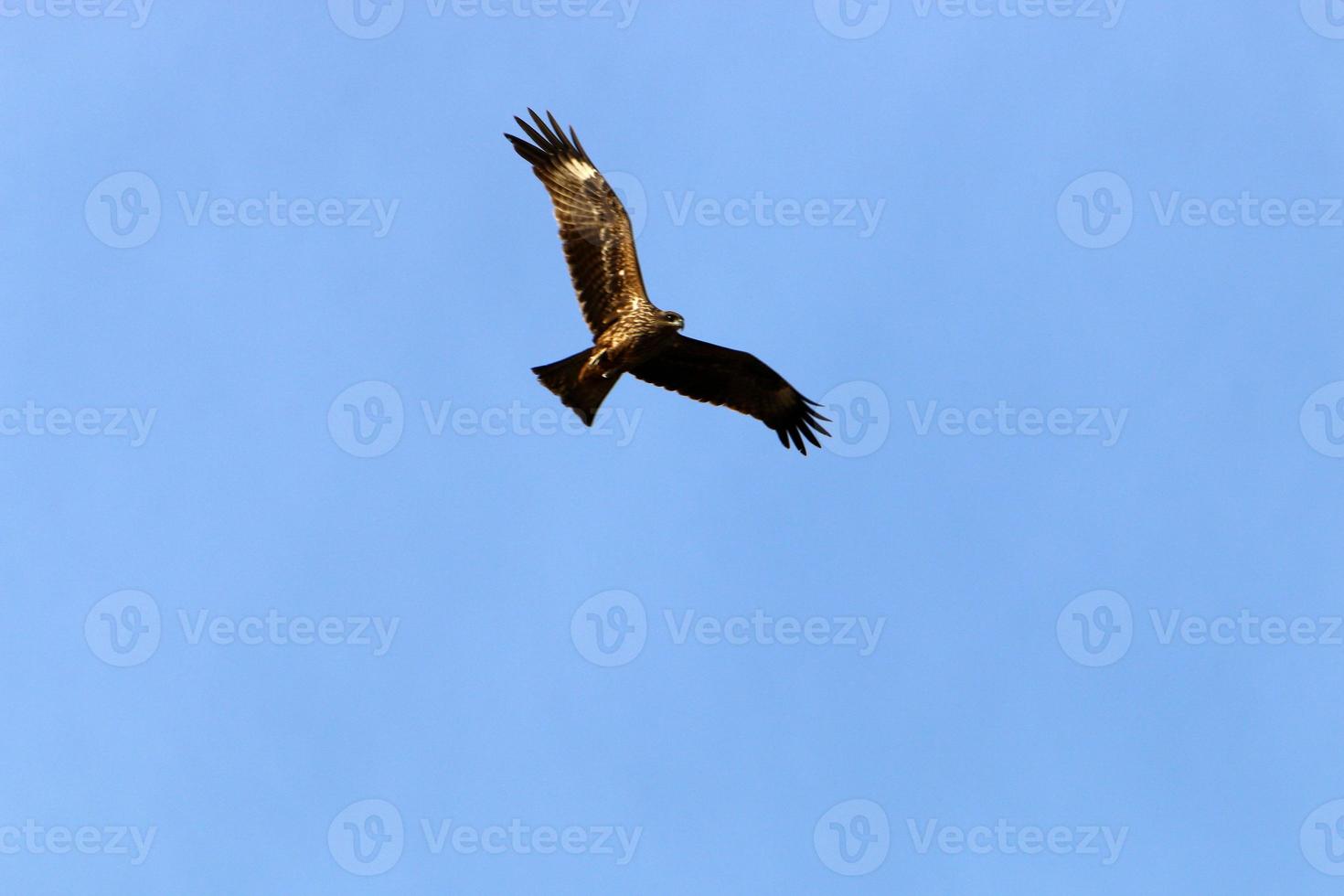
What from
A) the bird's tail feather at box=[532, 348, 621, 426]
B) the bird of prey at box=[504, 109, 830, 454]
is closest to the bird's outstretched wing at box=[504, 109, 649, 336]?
the bird of prey at box=[504, 109, 830, 454]

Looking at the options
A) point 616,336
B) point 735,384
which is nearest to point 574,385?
point 616,336

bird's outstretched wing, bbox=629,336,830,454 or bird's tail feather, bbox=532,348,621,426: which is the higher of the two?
bird's outstretched wing, bbox=629,336,830,454

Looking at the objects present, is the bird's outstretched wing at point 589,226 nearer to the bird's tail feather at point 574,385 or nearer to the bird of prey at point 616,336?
the bird of prey at point 616,336

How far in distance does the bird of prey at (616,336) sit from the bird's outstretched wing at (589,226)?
12 mm

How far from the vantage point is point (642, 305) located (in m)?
18.0

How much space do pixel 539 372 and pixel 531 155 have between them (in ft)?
13.6

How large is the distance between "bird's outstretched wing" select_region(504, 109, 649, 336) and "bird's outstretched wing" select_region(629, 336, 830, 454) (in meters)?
0.85

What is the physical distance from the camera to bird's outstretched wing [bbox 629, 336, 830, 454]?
17969 millimetres

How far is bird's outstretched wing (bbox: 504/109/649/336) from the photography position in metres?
18.4

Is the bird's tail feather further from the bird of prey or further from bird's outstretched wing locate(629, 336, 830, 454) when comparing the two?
bird's outstretched wing locate(629, 336, 830, 454)

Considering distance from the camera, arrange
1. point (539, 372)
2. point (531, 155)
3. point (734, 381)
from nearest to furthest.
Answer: point (539, 372)
point (734, 381)
point (531, 155)

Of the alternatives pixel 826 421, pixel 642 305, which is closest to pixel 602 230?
pixel 642 305

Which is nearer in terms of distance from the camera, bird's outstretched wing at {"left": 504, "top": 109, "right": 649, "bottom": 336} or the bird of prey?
the bird of prey

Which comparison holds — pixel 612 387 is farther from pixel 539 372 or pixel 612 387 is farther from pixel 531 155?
pixel 531 155
